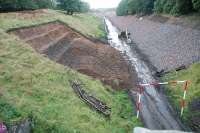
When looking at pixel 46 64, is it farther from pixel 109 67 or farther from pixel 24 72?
pixel 109 67

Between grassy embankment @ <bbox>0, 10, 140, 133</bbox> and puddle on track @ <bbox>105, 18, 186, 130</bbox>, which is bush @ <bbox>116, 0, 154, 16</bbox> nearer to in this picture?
puddle on track @ <bbox>105, 18, 186, 130</bbox>

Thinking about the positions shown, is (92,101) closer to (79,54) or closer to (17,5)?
(79,54)

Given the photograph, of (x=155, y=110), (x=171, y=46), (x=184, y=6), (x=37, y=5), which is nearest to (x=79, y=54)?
(x=171, y=46)

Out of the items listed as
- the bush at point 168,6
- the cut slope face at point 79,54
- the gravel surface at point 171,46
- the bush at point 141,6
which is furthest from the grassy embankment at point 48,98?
the bush at point 141,6

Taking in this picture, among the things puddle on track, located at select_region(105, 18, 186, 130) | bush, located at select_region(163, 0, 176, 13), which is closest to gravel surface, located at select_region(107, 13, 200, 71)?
puddle on track, located at select_region(105, 18, 186, 130)

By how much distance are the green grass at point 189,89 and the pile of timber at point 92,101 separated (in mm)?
4284

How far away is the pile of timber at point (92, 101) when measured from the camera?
745 inches

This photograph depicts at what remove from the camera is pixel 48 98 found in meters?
18.1

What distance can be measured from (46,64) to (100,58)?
927 centimetres

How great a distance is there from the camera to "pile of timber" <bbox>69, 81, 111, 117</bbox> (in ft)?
62.1

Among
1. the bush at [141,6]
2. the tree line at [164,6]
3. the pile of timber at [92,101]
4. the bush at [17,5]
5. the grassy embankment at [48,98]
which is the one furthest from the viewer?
the bush at [141,6]

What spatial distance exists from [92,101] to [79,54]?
12443mm

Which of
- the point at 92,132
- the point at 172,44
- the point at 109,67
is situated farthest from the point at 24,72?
the point at 172,44

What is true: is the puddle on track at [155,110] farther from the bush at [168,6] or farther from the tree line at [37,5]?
the bush at [168,6]
